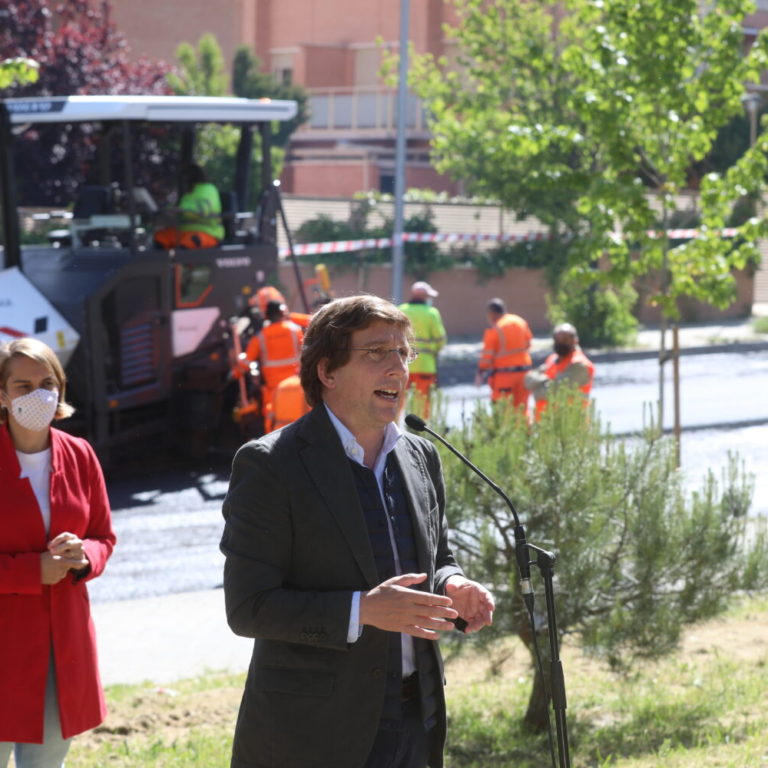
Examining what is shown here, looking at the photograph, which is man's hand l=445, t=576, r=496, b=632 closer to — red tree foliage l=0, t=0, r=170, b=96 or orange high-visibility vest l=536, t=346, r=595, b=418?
orange high-visibility vest l=536, t=346, r=595, b=418

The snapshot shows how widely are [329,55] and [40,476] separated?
4173 centimetres

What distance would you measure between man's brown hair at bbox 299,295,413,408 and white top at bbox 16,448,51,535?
1273 millimetres

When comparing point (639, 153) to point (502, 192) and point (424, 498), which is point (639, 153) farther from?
point (502, 192)

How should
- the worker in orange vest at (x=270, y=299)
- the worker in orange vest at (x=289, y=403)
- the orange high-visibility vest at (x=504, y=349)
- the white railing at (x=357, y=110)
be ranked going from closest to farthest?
the worker in orange vest at (x=289, y=403) < the worker in orange vest at (x=270, y=299) < the orange high-visibility vest at (x=504, y=349) < the white railing at (x=357, y=110)

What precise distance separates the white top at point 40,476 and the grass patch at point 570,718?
182 centimetres

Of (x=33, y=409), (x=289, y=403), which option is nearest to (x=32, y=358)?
(x=33, y=409)

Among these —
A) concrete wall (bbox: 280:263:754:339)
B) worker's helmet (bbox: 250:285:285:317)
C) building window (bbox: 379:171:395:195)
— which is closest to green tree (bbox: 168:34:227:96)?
building window (bbox: 379:171:395:195)

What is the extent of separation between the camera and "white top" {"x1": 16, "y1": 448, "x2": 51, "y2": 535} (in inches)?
170

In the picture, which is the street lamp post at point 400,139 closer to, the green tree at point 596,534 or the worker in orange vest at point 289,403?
the worker in orange vest at point 289,403

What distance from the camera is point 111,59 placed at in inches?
1042

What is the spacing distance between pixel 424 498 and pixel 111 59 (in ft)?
80.5

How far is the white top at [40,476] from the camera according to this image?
14.2ft

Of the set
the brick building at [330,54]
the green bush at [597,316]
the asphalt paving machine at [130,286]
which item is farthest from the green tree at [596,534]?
the brick building at [330,54]

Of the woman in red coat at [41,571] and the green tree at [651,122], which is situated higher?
the green tree at [651,122]
